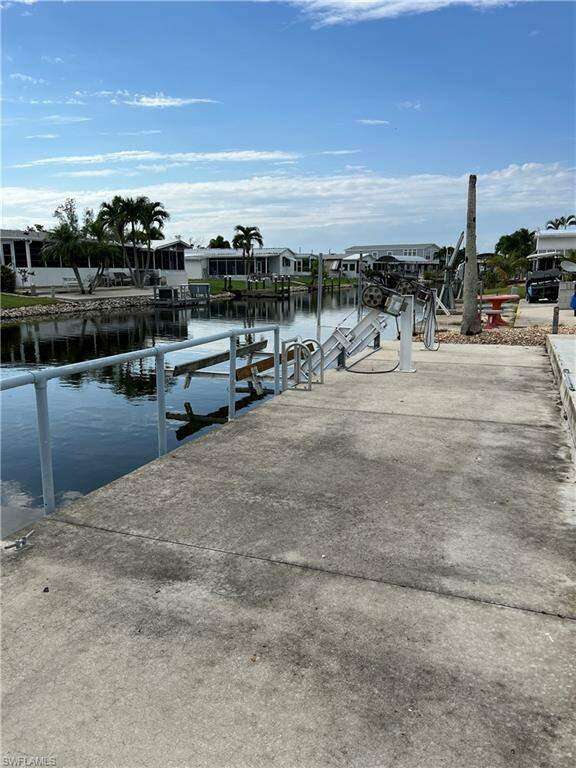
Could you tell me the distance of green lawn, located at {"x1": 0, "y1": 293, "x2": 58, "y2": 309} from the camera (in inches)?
1603

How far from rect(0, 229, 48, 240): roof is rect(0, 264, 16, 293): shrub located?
2.53 meters

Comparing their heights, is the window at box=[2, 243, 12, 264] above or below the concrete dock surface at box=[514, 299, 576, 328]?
above

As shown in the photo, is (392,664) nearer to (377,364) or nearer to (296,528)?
(296,528)

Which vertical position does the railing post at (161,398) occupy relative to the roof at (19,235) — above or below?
below

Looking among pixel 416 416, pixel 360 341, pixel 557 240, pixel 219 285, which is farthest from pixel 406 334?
pixel 219 285

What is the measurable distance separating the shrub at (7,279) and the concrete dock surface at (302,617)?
49183mm

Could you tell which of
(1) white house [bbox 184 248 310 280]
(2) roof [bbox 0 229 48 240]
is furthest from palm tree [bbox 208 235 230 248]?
(2) roof [bbox 0 229 48 240]

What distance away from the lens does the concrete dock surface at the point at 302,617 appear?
2252 mm

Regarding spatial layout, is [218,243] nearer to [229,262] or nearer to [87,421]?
[229,262]

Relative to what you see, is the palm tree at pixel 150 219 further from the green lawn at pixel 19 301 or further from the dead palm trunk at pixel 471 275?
the dead palm trunk at pixel 471 275

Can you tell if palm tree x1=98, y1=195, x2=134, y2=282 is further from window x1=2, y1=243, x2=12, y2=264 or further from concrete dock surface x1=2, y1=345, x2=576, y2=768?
concrete dock surface x1=2, y1=345, x2=576, y2=768

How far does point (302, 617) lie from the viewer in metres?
3.00

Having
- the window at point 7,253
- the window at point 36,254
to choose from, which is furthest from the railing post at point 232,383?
the window at point 36,254

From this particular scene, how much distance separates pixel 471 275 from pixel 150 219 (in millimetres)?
52396
